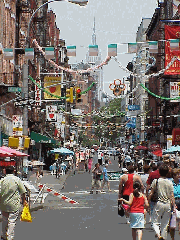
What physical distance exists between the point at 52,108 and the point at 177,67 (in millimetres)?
29911

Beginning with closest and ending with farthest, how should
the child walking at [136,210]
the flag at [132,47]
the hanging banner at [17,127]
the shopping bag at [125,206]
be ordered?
the child walking at [136,210]
the shopping bag at [125,206]
the flag at [132,47]
the hanging banner at [17,127]

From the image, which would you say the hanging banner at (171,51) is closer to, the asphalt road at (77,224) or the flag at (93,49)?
the flag at (93,49)

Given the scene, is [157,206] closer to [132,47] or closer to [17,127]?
[132,47]

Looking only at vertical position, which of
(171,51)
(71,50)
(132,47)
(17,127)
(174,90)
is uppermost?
(132,47)

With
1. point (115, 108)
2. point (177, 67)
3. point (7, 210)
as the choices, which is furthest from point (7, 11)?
point (115, 108)

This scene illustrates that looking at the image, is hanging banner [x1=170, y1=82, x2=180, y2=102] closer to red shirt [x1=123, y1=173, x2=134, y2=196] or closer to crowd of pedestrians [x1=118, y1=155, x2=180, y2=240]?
red shirt [x1=123, y1=173, x2=134, y2=196]

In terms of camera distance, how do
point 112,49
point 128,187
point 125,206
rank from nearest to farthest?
point 125,206 < point 128,187 < point 112,49

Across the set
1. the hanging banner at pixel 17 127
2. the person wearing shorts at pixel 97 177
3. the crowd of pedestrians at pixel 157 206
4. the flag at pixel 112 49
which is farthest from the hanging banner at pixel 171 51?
the crowd of pedestrians at pixel 157 206

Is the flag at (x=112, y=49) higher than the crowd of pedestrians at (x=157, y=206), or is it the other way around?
the flag at (x=112, y=49)

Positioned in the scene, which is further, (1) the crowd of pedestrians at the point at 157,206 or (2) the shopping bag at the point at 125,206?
(2) the shopping bag at the point at 125,206

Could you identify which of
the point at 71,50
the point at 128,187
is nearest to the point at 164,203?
the point at 128,187

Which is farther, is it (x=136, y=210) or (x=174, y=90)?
(x=174, y=90)

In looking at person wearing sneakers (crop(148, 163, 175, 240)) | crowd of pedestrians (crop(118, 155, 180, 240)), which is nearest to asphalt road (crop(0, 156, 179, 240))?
crowd of pedestrians (crop(118, 155, 180, 240))

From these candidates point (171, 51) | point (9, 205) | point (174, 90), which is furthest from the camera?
point (174, 90)
